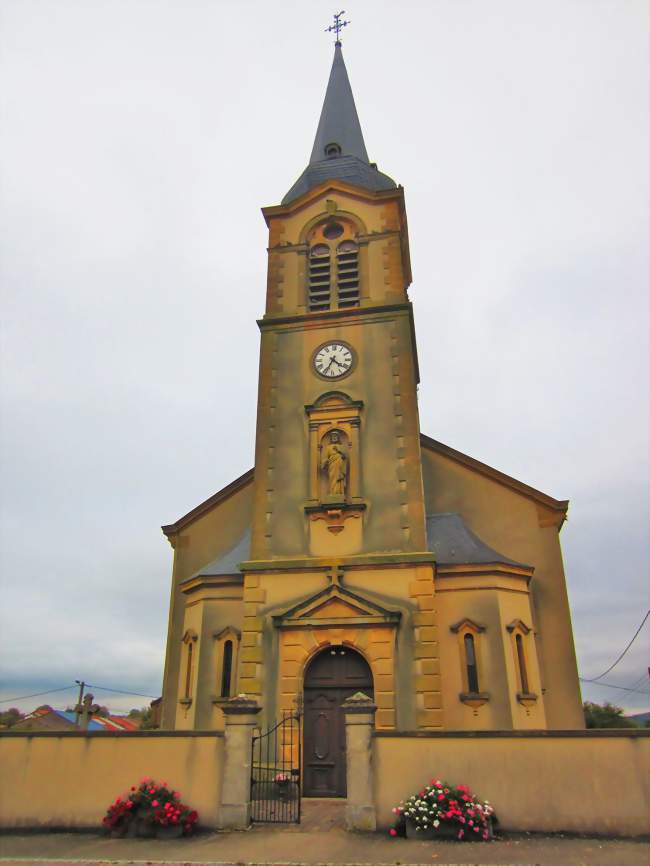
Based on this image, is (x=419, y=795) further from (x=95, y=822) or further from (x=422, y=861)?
(x=95, y=822)

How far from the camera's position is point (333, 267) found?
66.6 feet

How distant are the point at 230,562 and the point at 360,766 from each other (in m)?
8.91

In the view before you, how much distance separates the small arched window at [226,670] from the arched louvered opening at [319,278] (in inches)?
392

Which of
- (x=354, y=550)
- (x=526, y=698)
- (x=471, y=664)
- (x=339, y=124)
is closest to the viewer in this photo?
(x=526, y=698)

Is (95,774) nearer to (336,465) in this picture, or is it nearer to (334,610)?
(334,610)

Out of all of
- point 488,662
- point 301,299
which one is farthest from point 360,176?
point 488,662

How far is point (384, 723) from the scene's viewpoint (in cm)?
1422

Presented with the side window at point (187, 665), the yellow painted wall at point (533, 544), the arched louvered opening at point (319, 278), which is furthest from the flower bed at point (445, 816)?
the arched louvered opening at point (319, 278)

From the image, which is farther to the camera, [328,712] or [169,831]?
[328,712]

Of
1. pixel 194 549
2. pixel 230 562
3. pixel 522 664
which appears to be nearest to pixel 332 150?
pixel 194 549

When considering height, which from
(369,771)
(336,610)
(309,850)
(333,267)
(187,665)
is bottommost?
(309,850)

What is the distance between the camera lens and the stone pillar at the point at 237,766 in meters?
10.4

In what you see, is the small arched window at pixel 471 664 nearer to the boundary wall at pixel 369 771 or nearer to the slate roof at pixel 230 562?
the boundary wall at pixel 369 771

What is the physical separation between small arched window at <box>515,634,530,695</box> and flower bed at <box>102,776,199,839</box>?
8.95 m
